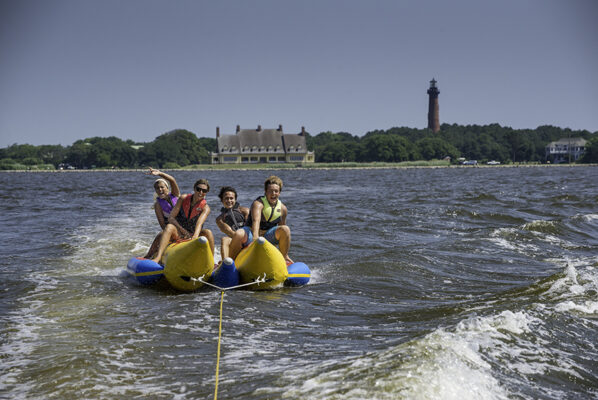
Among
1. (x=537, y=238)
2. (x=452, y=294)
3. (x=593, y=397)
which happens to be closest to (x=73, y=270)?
(x=452, y=294)

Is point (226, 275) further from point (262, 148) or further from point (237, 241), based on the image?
point (262, 148)

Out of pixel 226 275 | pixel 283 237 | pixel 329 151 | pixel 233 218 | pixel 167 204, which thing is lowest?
pixel 226 275

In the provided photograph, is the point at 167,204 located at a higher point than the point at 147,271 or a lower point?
higher

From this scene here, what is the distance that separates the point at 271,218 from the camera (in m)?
7.52

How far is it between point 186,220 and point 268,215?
3.78ft

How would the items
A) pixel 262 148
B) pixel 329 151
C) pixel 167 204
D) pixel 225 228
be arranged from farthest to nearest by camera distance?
pixel 329 151 → pixel 262 148 → pixel 167 204 → pixel 225 228

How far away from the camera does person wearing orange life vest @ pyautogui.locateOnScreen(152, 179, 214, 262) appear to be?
24.5 feet

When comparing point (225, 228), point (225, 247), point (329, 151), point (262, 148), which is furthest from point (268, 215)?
point (329, 151)

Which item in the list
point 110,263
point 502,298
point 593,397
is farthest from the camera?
point 110,263

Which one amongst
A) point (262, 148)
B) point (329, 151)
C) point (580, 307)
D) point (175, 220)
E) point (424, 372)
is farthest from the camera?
point (329, 151)

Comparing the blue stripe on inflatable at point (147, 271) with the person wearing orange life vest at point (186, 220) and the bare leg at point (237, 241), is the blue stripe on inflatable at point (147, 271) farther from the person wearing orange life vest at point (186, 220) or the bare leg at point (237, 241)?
the bare leg at point (237, 241)

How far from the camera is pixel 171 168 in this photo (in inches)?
4193

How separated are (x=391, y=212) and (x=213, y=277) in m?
12.0

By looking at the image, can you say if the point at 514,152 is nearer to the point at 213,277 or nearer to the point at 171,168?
the point at 171,168
